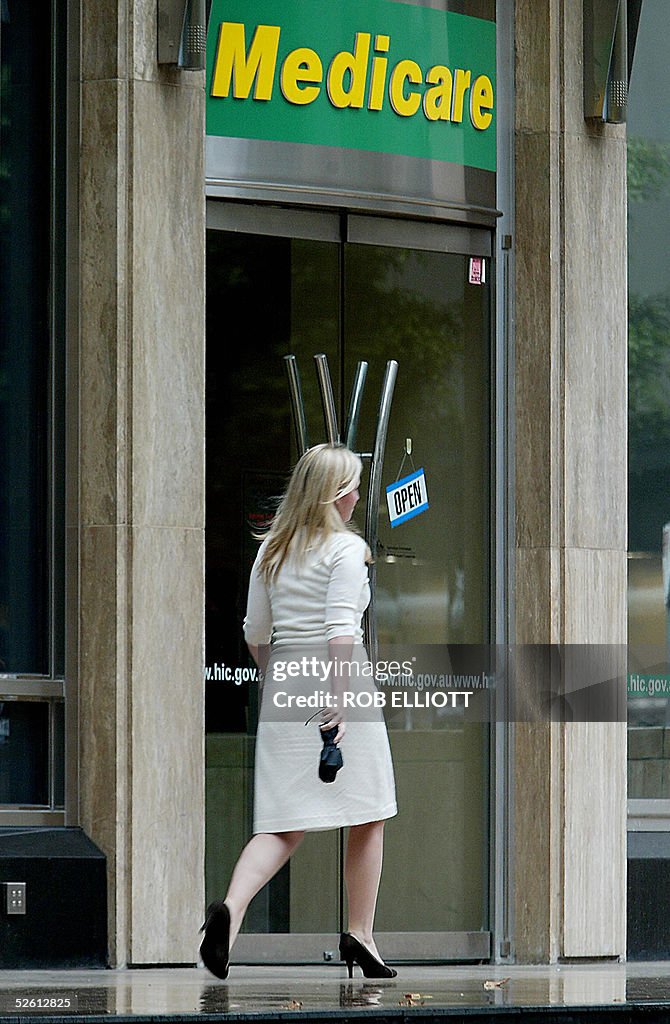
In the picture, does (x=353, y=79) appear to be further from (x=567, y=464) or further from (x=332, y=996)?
(x=332, y=996)

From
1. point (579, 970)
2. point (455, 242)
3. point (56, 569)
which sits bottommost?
point (579, 970)

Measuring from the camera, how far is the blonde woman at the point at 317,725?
7.50 meters

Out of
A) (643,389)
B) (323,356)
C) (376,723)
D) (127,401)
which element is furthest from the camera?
(643,389)

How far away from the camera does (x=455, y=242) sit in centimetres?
973

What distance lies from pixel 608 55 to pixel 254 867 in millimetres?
4378

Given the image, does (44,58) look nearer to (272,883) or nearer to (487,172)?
(487,172)

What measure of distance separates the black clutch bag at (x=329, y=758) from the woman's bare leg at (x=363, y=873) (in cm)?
31

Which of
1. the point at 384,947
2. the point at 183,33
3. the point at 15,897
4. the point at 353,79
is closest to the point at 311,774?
the point at 15,897

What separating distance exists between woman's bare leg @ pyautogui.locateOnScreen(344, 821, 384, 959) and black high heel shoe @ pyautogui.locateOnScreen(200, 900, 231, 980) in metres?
0.68

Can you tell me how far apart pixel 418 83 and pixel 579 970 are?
4.07m

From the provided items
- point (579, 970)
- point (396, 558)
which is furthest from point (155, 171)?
point (579, 970)

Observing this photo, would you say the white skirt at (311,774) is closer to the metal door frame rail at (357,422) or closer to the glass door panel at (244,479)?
the glass door panel at (244,479)

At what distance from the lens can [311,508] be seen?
775 centimetres

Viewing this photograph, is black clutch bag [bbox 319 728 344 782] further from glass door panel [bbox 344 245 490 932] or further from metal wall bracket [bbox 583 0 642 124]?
metal wall bracket [bbox 583 0 642 124]
